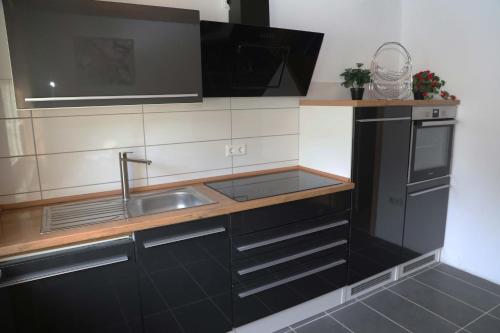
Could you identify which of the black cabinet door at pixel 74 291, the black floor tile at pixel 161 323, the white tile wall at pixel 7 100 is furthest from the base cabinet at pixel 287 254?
the white tile wall at pixel 7 100

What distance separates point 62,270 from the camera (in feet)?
4.61

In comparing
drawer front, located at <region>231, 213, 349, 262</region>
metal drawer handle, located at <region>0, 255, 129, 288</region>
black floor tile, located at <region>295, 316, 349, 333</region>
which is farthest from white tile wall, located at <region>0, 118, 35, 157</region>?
black floor tile, located at <region>295, 316, 349, 333</region>

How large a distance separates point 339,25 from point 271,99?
85 centimetres

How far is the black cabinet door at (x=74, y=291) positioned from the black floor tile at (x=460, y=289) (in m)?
2.17

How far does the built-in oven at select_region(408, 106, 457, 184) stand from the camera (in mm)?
2455

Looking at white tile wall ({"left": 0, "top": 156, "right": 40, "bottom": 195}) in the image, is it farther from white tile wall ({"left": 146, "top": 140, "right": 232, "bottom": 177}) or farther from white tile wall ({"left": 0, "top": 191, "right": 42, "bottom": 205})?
white tile wall ({"left": 146, "top": 140, "right": 232, "bottom": 177})

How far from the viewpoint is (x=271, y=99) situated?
8.11 feet

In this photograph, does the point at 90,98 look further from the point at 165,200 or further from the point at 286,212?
the point at 286,212

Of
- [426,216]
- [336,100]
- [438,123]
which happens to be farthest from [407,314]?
[336,100]

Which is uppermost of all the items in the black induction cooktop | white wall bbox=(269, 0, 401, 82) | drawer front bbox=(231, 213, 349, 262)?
white wall bbox=(269, 0, 401, 82)

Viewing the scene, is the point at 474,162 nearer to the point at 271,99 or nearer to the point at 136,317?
the point at 271,99

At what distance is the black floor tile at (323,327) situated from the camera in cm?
210

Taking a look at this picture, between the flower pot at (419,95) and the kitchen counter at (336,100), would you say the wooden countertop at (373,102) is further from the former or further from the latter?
the flower pot at (419,95)

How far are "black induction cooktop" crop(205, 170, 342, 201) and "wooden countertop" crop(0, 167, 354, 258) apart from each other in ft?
0.22
